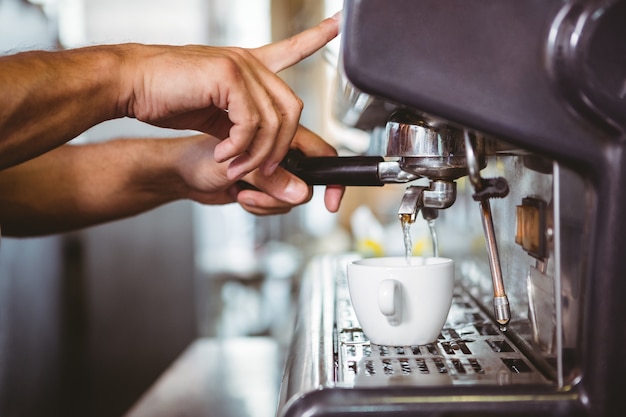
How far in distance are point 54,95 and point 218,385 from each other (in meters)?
0.65

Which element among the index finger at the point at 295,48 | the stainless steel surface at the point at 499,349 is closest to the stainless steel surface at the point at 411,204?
the stainless steel surface at the point at 499,349

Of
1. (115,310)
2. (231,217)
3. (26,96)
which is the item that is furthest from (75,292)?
(26,96)

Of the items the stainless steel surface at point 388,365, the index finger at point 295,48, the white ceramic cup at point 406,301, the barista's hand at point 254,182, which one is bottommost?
the stainless steel surface at point 388,365

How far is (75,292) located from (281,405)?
7.49 ft

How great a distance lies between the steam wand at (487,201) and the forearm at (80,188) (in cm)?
61

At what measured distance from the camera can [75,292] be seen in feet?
8.95

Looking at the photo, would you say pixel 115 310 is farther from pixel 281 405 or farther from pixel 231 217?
pixel 281 405

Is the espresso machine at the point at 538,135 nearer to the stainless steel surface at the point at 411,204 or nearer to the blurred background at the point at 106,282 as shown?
the stainless steel surface at the point at 411,204

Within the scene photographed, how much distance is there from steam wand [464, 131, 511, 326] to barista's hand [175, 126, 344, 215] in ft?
0.93

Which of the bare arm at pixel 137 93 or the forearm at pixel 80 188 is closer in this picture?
the bare arm at pixel 137 93

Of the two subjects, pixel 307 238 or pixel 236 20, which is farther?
pixel 307 238

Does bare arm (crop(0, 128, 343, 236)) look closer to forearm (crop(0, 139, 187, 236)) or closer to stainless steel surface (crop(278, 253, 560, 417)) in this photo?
forearm (crop(0, 139, 187, 236))

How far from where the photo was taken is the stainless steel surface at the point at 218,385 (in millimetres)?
1067

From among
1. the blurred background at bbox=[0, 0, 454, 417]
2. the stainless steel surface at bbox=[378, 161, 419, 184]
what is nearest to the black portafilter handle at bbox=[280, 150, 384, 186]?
the stainless steel surface at bbox=[378, 161, 419, 184]
